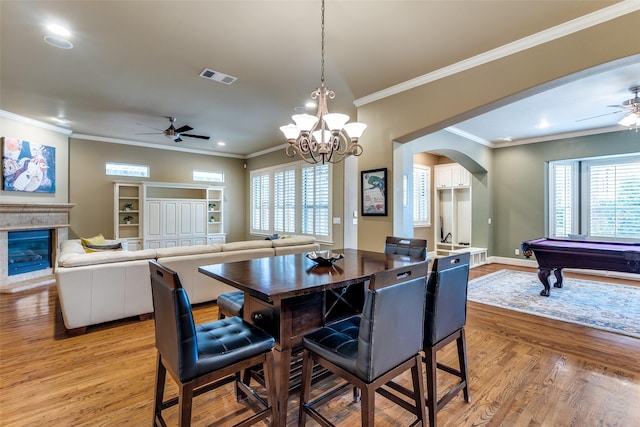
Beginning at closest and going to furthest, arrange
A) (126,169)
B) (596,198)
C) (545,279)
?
(545,279)
(596,198)
(126,169)

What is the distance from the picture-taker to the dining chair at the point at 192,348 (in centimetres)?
144

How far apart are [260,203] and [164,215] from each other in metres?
2.41

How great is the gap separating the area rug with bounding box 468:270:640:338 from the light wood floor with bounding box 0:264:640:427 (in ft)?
1.30

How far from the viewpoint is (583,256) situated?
13.9 ft

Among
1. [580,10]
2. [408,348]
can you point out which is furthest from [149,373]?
[580,10]

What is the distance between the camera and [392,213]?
13.4ft

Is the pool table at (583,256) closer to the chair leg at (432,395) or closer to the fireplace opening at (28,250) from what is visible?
the chair leg at (432,395)

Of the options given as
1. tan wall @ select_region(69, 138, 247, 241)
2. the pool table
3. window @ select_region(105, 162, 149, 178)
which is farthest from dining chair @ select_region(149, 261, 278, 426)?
window @ select_region(105, 162, 149, 178)

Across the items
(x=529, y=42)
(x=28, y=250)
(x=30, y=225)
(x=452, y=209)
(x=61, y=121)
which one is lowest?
(x=28, y=250)

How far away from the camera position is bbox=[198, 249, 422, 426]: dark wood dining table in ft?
5.45

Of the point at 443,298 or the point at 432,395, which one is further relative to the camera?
the point at 443,298

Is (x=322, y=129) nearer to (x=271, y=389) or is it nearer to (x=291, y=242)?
A: (x=271, y=389)

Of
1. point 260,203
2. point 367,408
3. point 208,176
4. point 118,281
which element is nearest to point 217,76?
point 118,281

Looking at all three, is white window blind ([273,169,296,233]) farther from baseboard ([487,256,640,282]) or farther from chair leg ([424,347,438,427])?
chair leg ([424,347,438,427])
